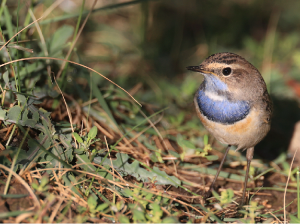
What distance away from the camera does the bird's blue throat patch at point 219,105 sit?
3615mm

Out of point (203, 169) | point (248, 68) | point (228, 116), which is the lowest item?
point (203, 169)

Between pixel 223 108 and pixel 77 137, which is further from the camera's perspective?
pixel 223 108

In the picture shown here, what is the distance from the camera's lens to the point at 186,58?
7.19 m

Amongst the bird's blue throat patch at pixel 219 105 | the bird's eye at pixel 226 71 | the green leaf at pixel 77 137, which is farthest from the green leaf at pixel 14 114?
the bird's eye at pixel 226 71

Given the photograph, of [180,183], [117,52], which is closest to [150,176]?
[180,183]

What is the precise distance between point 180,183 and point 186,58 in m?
4.02

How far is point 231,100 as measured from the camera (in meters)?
3.65

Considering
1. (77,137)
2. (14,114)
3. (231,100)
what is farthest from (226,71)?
(14,114)

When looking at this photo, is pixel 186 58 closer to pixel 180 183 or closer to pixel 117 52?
pixel 117 52

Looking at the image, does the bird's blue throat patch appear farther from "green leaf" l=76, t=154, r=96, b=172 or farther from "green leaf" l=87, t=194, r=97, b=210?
"green leaf" l=87, t=194, r=97, b=210

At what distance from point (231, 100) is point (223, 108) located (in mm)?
130

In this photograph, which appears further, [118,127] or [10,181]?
[118,127]

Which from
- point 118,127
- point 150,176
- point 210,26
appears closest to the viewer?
point 150,176

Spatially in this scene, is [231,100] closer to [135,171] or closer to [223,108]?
[223,108]
